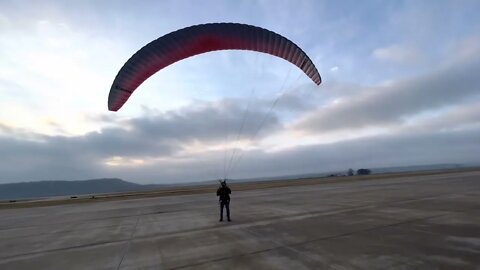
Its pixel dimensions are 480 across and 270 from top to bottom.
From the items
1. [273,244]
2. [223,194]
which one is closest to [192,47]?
[223,194]

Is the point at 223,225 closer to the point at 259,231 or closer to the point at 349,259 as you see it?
the point at 259,231

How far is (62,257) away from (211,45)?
9.74 meters

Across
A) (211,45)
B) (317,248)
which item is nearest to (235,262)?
(317,248)

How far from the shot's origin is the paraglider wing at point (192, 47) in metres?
12.7

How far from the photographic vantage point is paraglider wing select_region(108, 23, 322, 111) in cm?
1273

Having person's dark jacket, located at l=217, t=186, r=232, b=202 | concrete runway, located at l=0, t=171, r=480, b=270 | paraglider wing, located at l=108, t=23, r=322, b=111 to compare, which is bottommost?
concrete runway, located at l=0, t=171, r=480, b=270

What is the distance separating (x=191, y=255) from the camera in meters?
7.16

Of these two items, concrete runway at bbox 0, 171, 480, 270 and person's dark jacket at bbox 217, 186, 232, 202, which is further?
person's dark jacket at bbox 217, 186, 232, 202

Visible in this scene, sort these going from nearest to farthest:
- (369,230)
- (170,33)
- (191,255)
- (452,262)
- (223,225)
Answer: (452,262), (191,255), (369,230), (223,225), (170,33)

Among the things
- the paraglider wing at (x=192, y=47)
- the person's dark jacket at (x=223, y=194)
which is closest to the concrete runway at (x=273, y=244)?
the person's dark jacket at (x=223, y=194)

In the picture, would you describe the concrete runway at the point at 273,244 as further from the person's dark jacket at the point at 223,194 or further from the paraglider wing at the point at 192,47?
the paraglider wing at the point at 192,47

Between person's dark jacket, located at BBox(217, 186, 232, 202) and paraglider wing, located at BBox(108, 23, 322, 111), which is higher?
paraglider wing, located at BBox(108, 23, 322, 111)

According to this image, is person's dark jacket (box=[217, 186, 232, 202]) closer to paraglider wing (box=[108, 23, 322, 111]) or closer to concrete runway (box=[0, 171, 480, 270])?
concrete runway (box=[0, 171, 480, 270])

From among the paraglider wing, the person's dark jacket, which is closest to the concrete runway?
the person's dark jacket
